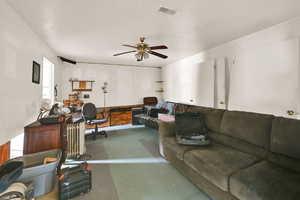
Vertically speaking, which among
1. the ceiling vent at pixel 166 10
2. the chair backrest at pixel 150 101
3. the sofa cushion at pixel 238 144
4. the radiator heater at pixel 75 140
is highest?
the ceiling vent at pixel 166 10

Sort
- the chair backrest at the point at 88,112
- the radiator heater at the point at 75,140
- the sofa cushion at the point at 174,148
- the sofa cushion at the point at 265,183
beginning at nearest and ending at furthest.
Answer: the sofa cushion at the point at 265,183 < the sofa cushion at the point at 174,148 < the radiator heater at the point at 75,140 < the chair backrest at the point at 88,112

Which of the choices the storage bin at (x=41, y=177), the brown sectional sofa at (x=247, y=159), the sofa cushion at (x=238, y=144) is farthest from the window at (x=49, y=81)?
the sofa cushion at (x=238, y=144)

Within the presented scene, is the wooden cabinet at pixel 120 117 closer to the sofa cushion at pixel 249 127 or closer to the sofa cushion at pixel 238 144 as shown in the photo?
the sofa cushion at pixel 238 144

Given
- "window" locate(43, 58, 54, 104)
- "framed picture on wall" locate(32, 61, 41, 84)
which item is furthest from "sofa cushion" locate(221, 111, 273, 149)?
"window" locate(43, 58, 54, 104)

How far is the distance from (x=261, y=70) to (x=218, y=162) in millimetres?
2166

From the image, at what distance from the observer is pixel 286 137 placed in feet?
5.20

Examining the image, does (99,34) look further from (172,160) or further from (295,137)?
(295,137)

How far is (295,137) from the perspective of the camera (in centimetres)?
152

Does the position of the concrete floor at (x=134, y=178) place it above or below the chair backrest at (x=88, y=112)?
below

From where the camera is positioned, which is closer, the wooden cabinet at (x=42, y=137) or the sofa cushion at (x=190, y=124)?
the wooden cabinet at (x=42, y=137)

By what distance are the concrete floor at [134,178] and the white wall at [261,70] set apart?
2069mm

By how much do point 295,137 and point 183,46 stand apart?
2936 millimetres

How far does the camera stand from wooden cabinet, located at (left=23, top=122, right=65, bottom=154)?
2174mm

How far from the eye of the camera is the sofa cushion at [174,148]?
212cm
